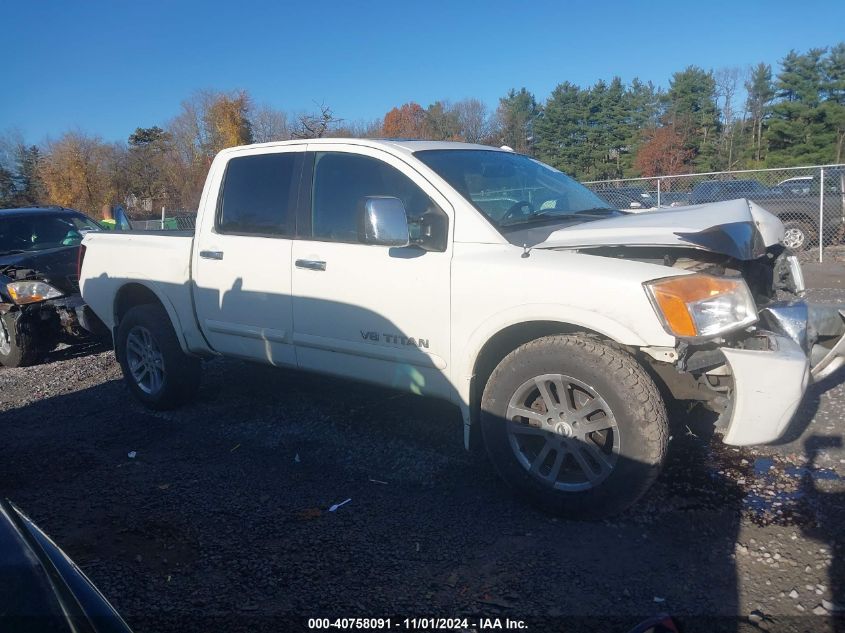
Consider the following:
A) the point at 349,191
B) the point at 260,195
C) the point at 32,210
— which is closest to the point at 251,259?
the point at 260,195

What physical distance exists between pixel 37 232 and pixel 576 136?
119 ft

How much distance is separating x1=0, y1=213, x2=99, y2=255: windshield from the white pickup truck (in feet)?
13.7

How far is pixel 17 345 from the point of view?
7.27 meters

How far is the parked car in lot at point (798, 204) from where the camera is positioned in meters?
13.7

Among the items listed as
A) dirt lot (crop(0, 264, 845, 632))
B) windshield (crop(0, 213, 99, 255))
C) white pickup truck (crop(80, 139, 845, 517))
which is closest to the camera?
dirt lot (crop(0, 264, 845, 632))

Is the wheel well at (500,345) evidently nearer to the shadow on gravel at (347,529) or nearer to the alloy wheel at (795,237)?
the shadow on gravel at (347,529)

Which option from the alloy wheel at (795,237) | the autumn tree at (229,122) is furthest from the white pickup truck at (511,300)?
the autumn tree at (229,122)

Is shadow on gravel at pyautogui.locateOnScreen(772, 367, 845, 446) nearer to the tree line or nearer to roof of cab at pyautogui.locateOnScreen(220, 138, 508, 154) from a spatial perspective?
→ roof of cab at pyautogui.locateOnScreen(220, 138, 508, 154)

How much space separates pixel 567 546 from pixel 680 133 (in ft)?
140

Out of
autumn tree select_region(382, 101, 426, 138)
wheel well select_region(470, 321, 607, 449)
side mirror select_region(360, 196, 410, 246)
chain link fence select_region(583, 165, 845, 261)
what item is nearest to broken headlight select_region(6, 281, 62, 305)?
side mirror select_region(360, 196, 410, 246)

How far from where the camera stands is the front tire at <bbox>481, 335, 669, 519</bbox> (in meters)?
3.10

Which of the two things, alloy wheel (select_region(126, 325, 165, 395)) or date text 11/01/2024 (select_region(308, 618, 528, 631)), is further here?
alloy wheel (select_region(126, 325, 165, 395))

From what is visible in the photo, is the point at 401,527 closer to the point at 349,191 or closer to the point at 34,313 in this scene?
the point at 349,191

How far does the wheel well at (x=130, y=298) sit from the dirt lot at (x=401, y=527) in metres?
1.02
